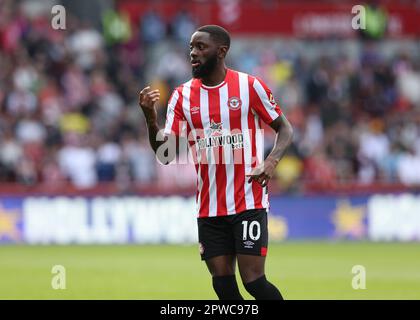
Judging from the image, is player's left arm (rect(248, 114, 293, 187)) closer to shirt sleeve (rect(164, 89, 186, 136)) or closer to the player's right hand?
shirt sleeve (rect(164, 89, 186, 136))

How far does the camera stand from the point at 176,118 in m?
8.93

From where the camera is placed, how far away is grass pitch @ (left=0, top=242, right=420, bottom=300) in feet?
41.7

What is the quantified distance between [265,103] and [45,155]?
1273 cm

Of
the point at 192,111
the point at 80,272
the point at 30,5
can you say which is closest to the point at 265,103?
the point at 192,111

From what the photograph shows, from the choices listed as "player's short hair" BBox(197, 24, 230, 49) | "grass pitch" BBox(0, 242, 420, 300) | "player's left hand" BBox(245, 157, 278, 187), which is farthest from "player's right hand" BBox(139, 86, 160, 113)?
"grass pitch" BBox(0, 242, 420, 300)

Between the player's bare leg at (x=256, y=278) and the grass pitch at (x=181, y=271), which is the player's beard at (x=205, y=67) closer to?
the player's bare leg at (x=256, y=278)

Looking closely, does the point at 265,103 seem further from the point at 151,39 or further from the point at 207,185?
the point at 151,39

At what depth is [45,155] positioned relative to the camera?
2097 centimetres

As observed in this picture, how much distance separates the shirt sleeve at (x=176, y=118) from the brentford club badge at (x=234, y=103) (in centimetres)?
43

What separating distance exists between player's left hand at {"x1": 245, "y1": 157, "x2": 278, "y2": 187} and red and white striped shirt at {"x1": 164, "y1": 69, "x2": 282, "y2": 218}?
278 mm

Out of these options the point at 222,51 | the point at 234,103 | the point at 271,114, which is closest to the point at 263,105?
the point at 271,114

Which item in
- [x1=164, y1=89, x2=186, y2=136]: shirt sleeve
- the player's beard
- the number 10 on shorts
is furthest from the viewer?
[x1=164, y1=89, x2=186, y2=136]: shirt sleeve

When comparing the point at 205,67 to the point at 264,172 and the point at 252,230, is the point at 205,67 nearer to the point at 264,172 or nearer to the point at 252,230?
the point at 264,172

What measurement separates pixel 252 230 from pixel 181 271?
22.6ft
